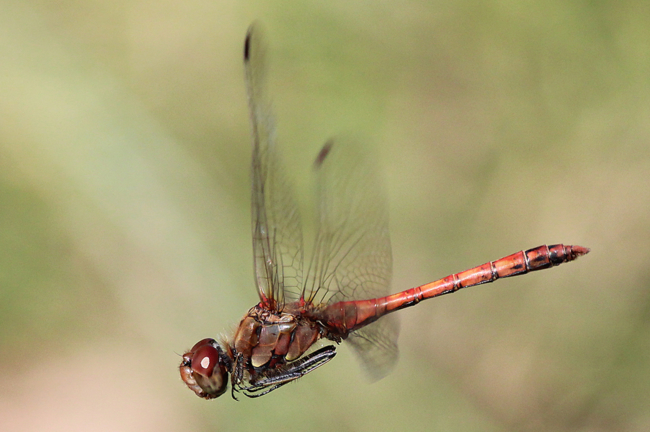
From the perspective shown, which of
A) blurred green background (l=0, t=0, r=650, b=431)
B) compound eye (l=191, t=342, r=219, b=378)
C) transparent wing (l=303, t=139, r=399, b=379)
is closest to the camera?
compound eye (l=191, t=342, r=219, b=378)

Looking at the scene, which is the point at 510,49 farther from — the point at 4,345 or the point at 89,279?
the point at 4,345

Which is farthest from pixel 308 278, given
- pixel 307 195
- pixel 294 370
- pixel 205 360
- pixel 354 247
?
pixel 307 195

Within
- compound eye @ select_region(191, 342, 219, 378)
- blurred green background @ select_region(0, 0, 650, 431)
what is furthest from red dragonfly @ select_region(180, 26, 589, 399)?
blurred green background @ select_region(0, 0, 650, 431)

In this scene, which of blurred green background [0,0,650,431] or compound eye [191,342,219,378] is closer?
compound eye [191,342,219,378]

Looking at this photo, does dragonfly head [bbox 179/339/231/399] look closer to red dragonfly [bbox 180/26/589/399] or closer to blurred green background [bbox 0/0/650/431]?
red dragonfly [bbox 180/26/589/399]

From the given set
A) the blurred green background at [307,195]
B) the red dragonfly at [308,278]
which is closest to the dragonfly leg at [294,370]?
the red dragonfly at [308,278]

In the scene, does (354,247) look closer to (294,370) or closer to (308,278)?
(308,278)

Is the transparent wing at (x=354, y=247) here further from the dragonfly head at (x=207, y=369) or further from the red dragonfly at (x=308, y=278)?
the dragonfly head at (x=207, y=369)
